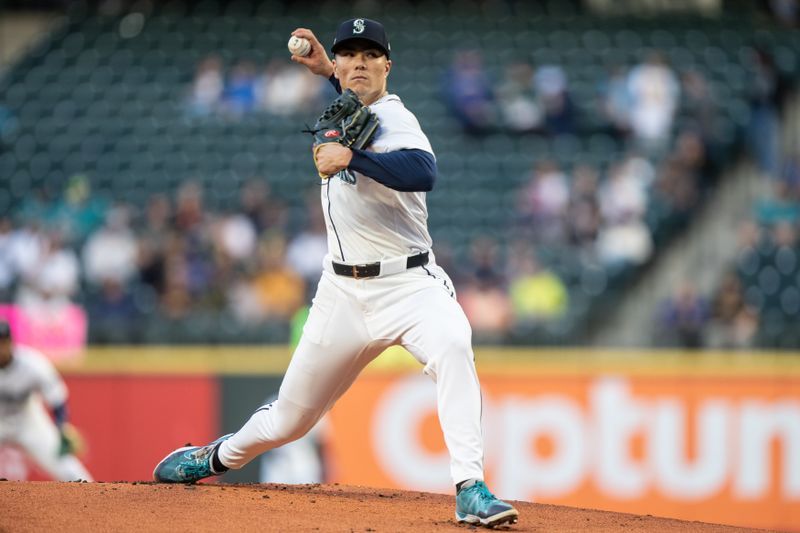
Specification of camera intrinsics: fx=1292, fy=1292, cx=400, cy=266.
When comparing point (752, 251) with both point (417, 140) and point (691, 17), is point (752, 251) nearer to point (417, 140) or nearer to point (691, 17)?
point (691, 17)

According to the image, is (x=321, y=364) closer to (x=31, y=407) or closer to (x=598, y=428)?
(x=31, y=407)

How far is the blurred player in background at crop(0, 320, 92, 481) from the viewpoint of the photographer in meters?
9.12

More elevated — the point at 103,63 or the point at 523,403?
the point at 103,63

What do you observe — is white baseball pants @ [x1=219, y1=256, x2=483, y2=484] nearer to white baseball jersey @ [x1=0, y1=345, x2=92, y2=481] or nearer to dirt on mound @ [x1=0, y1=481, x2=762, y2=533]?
dirt on mound @ [x1=0, y1=481, x2=762, y2=533]

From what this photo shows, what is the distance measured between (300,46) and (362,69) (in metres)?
0.37

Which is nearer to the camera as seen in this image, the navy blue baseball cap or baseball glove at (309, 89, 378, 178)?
baseball glove at (309, 89, 378, 178)

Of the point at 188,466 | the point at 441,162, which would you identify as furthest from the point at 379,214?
the point at 441,162

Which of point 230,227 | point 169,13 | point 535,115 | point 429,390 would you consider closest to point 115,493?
point 429,390

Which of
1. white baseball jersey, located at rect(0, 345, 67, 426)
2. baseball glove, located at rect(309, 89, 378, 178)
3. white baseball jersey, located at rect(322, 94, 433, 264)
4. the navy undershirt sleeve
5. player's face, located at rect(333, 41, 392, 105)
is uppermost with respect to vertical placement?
player's face, located at rect(333, 41, 392, 105)

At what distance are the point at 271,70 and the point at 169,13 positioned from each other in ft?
9.45

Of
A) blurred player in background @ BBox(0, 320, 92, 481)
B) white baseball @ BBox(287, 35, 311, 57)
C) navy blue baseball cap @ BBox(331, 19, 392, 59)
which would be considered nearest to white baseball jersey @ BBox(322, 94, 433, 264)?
navy blue baseball cap @ BBox(331, 19, 392, 59)

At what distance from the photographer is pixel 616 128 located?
570 inches

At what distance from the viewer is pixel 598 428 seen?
11.0 m

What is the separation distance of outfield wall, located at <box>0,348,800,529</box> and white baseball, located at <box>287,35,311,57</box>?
568 cm
